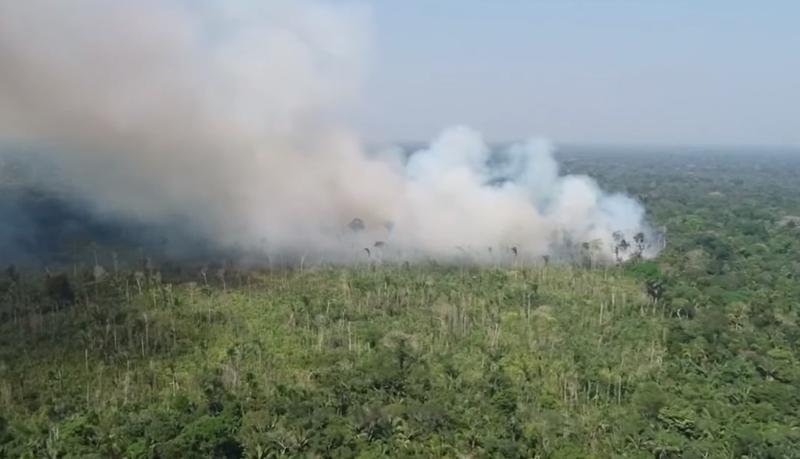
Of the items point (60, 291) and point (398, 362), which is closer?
point (398, 362)

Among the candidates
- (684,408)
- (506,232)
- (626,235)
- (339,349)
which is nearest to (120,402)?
(339,349)

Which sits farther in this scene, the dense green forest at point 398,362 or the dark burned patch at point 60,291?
the dark burned patch at point 60,291

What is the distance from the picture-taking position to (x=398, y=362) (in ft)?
150

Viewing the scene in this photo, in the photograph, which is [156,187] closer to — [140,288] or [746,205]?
[140,288]

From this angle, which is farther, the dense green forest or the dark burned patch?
the dark burned patch

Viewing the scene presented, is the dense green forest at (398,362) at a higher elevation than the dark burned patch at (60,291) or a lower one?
lower

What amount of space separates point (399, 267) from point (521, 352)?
2478 cm

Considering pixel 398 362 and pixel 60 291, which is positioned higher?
pixel 60 291

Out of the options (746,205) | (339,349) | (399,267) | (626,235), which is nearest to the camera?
(339,349)

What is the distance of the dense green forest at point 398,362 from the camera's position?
3684cm

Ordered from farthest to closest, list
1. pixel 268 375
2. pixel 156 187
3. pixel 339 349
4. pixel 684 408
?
pixel 156 187 → pixel 339 349 → pixel 268 375 → pixel 684 408

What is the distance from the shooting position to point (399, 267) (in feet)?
238

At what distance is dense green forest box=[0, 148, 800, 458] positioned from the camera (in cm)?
3684

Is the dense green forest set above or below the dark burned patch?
below
